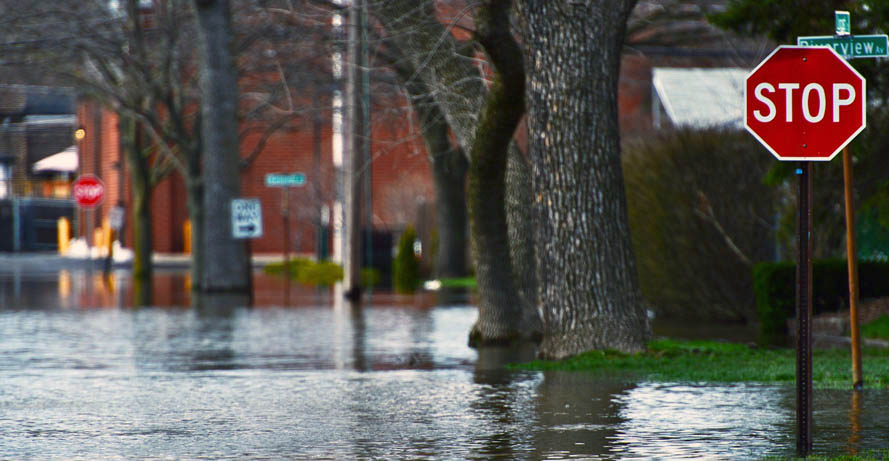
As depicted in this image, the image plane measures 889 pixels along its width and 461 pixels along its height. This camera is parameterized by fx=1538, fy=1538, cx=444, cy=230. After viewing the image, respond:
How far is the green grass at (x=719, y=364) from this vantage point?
1405 cm

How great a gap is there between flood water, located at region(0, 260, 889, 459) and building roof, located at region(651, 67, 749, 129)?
1106 cm

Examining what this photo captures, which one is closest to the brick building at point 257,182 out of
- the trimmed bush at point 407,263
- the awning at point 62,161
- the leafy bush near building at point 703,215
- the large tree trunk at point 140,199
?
the awning at point 62,161

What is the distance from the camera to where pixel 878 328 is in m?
18.6

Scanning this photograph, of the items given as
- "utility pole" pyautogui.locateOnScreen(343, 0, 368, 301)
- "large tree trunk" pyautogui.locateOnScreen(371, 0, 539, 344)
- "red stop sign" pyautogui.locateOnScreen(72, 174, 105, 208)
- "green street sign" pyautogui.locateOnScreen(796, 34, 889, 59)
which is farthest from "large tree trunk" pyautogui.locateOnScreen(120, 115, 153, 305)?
"green street sign" pyautogui.locateOnScreen(796, 34, 889, 59)

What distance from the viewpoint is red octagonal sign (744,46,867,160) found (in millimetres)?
9133

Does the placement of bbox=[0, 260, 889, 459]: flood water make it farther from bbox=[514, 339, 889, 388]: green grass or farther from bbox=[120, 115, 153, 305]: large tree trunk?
bbox=[120, 115, 153, 305]: large tree trunk

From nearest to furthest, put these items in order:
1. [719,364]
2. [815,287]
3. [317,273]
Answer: [719,364], [815,287], [317,273]

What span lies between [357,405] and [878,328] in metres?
8.53

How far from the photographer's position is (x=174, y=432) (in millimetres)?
10781

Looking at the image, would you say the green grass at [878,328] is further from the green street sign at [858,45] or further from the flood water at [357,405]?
the green street sign at [858,45]

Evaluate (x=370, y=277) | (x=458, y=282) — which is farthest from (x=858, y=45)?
(x=458, y=282)

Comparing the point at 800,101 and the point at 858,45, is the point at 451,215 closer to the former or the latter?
the point at 858,45

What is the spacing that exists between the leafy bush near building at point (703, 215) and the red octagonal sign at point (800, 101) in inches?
485

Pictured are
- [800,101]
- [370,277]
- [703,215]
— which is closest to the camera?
[800,101]
